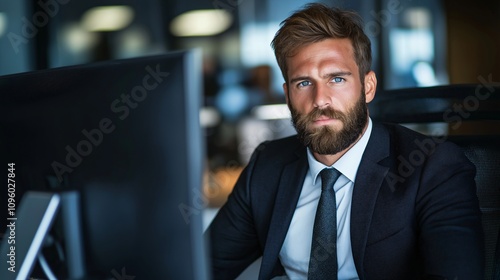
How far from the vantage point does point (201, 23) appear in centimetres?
555

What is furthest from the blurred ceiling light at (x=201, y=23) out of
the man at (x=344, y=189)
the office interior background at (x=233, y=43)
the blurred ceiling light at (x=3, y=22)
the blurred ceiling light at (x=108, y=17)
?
the man at (x=344, y=189)

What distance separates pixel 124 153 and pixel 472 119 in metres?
1.12

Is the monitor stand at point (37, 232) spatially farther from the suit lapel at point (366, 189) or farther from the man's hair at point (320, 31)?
the man's hair at point (320, 31)

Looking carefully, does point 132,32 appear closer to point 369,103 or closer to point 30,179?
point 369,103

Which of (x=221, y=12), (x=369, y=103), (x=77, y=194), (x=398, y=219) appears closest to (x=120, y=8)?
(x=221, y=12)

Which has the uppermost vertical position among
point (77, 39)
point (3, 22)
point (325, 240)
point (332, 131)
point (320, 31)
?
point (3, 22)

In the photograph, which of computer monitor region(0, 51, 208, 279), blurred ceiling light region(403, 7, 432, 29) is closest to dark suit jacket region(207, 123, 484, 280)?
computer monitor region(0, 51, 208, 279)

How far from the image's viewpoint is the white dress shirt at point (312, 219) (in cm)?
167

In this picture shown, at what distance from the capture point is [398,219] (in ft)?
5.25

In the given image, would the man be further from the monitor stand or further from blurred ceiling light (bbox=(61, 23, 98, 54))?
blurred ceiling light (bbox=(61, 23, 98, 54))

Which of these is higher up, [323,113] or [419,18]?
[419,18]

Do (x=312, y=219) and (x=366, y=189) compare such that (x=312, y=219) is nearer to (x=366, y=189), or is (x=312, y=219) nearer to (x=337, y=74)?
(x=366, y=189)

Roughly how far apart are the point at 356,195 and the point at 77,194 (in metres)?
0.84

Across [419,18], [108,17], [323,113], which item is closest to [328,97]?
[323,113]
